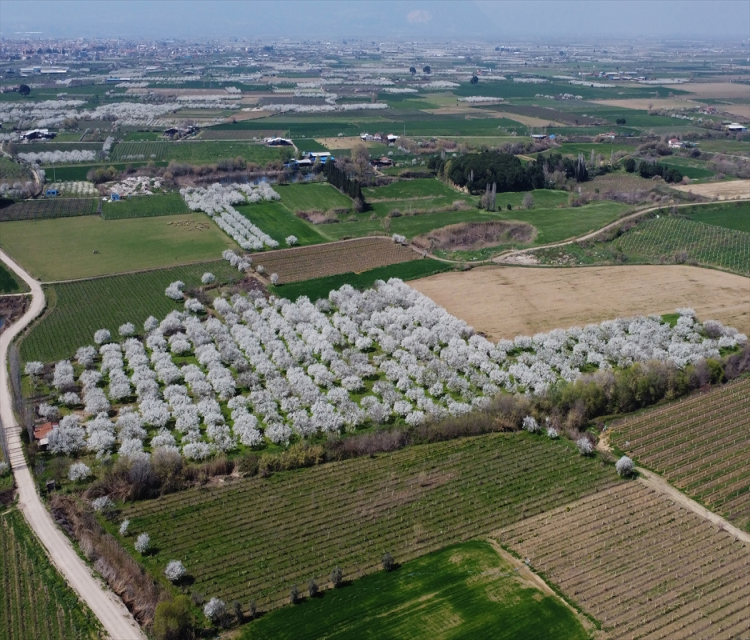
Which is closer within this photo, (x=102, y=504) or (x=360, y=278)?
(x=102, y=504)

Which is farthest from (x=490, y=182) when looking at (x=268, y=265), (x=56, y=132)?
(x=56, y=132)

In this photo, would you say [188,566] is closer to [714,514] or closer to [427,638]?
[427,638]

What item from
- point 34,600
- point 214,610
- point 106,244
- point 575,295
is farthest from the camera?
point 106,244

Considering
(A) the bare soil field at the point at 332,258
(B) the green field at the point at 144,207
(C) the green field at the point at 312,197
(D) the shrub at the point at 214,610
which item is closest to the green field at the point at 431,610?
(D) the shrub at the point at 214,610

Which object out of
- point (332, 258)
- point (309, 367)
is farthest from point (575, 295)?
point (309, 367)

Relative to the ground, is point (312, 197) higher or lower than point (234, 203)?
higher

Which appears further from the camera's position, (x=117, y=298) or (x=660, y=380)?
(x=117, y=298)

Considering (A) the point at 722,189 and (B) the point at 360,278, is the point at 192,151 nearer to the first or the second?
(B) the point at 360,278

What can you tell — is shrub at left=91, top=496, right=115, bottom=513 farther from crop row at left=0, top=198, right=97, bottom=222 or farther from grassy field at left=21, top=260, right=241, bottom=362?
crop row at left=0, top=198, right=97, bottom=222
